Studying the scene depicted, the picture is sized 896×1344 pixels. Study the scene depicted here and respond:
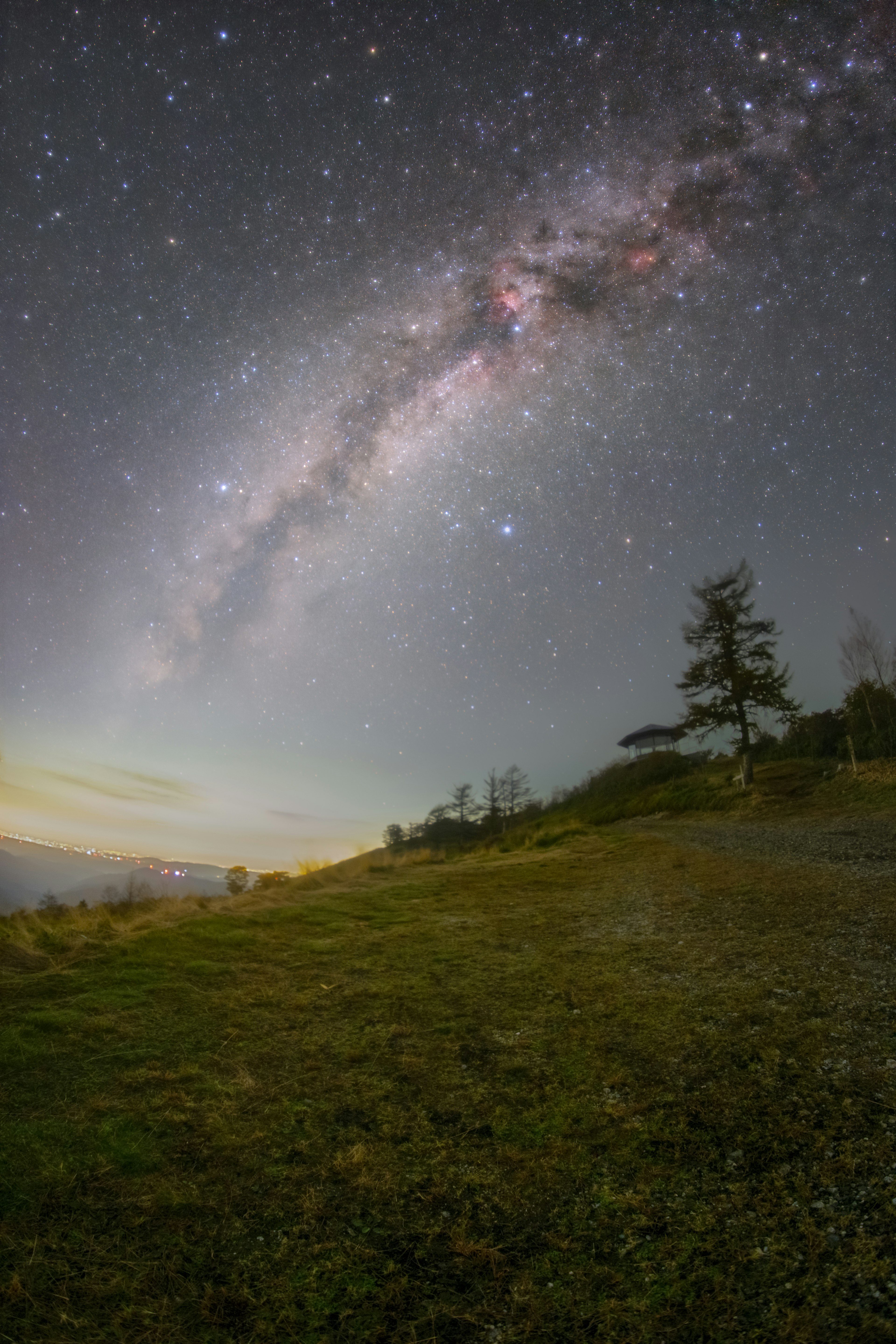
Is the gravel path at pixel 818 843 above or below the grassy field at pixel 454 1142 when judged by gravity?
below

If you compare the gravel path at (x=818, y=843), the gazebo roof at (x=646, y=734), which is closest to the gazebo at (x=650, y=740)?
the gazebo roof at (x=646, y=734)

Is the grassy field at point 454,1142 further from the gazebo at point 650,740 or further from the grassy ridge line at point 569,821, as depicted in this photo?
the gazebo at point 650,740

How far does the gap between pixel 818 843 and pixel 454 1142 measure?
38.4 ft

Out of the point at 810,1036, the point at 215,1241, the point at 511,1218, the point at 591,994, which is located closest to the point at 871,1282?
the point at 511,1218

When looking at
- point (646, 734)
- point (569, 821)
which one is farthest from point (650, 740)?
point (569, 821)

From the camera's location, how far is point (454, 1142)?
318 cm

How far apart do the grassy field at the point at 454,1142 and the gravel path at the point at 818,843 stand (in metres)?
3.69

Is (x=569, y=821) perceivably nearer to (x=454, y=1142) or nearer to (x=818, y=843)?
(x=818, y=843)

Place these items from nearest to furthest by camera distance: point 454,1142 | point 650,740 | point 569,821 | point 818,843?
point 454,1142
point 818,843
point 569,821
point 650,740

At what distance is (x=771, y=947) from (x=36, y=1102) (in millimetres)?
6054

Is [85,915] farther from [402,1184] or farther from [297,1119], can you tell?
[402,1184]

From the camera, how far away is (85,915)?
8367 mm

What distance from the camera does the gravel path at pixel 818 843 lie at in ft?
30.5

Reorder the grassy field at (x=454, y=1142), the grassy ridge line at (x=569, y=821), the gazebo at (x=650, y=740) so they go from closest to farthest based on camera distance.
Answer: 1. the grassy field at (x=454, y=1142)
2. the grassy ridge line at (x=569, y=821)
3. the gazebo at (x=650, y=740)
